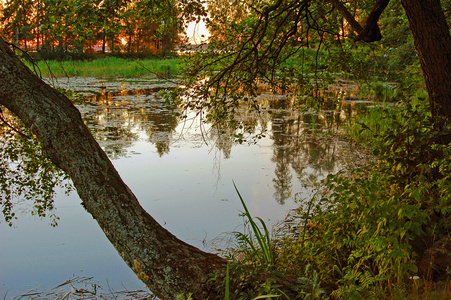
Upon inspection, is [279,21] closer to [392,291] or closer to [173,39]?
[173,39]

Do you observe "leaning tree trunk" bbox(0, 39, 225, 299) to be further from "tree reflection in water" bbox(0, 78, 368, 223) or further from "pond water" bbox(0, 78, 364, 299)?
"tree reflection in water" bbox(0, 78, 368, 223)

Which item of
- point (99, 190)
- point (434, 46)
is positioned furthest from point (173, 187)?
point (434, 46)

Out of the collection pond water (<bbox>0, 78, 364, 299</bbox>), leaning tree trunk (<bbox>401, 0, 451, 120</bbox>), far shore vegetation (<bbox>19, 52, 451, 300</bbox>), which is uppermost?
leaning tree trunk (<bbox>401, 0, 451, 120</bbox>)

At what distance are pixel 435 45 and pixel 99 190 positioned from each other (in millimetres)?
2567

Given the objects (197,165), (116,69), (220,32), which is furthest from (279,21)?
(116,69)

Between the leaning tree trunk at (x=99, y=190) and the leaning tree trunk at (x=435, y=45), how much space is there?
80.6 inches

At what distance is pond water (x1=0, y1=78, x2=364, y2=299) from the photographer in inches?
150

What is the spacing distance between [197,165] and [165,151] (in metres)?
0.97

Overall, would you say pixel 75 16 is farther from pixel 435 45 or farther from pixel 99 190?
pixel 435 45

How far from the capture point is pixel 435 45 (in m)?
3.06

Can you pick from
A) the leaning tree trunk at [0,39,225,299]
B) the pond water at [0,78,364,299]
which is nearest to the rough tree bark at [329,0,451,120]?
the pond water at [0,78,364,299]

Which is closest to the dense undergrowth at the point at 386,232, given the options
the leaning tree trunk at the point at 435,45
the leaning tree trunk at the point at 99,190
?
the leaning tree trunk at the point at 435,45

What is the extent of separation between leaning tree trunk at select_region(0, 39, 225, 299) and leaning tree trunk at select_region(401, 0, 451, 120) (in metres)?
2.05

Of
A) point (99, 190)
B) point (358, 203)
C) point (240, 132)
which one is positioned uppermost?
point (99, 190)
